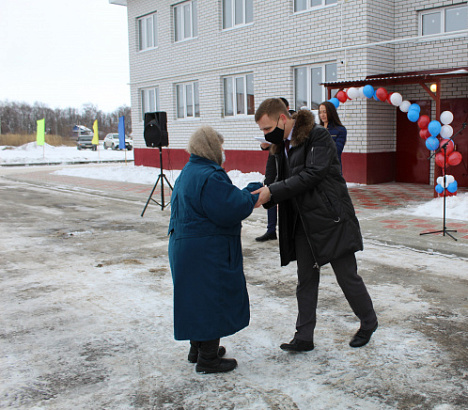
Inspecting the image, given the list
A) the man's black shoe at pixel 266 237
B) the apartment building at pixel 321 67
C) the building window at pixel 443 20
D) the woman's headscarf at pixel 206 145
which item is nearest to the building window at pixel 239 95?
the apartment building at pixel 321 67

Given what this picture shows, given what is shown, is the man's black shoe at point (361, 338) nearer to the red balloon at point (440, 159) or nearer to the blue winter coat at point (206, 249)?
the blue winter coat at point (206, 249)

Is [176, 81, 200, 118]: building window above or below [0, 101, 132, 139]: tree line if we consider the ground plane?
below

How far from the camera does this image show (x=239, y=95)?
57.3ft

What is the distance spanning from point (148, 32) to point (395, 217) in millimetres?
15631

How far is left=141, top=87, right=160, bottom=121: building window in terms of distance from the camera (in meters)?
21.5

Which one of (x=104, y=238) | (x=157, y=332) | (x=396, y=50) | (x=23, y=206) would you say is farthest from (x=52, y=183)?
(x=157, y=332)

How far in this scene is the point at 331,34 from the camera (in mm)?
14047

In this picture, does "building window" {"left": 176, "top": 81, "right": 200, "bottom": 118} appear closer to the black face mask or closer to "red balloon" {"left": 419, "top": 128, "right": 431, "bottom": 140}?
"red balloon" {"left": 419, "top": 128, "right": 431, "bottom": 140}

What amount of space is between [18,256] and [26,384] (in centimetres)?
405

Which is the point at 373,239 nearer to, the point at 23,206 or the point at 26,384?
the point at 26,384

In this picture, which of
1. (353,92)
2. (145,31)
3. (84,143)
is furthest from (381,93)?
(84,143)

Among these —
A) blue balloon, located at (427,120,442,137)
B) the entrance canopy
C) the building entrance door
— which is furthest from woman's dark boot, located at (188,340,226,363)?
the building entrance door

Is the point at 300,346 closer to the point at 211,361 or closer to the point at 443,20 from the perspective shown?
the point at 211,361

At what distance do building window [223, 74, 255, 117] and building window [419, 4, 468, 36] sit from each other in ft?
18.5
